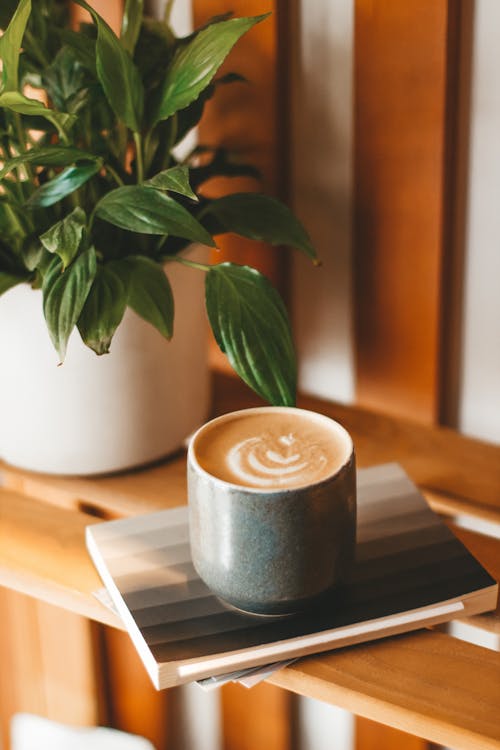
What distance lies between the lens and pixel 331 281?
86 centimetres

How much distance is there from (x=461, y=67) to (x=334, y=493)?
388mm

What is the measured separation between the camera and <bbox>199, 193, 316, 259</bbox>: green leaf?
725 mm

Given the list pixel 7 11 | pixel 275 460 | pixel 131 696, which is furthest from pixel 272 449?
pixel 131 696

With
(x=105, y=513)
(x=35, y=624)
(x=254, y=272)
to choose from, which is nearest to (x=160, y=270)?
(x=254, y=272)

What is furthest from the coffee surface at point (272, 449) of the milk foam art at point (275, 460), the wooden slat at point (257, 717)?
the wooden slat at point (257, 717)

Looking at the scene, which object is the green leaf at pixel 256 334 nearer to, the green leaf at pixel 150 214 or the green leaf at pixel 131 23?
the green leaf at pixel 150 214

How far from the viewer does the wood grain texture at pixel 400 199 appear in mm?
736

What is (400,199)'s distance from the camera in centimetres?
79

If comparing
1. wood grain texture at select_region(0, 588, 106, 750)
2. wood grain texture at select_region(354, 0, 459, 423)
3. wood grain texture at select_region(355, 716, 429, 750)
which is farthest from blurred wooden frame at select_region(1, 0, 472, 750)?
wood grain texture at select_region(0, 588, 106, 750)

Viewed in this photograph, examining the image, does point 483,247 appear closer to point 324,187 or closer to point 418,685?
point 324,187

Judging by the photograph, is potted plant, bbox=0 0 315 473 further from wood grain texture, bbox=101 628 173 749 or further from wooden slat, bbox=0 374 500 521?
wood grain texture, bbox=101 628 173 749

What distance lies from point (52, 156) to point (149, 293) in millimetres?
111

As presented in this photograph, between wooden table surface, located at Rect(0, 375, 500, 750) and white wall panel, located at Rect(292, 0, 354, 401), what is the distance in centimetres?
5

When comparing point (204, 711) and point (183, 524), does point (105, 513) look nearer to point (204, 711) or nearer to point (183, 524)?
point (183, 524)
